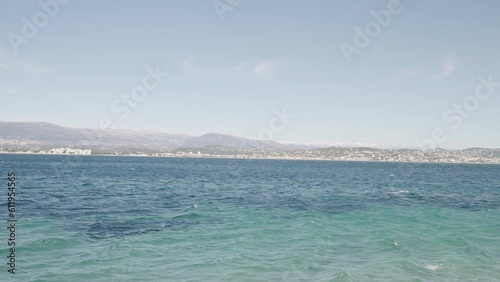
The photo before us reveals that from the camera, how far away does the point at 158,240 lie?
2291 centimetres

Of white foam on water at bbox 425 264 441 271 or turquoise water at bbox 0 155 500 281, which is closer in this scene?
turquoise water at bbox 0 155 500 281

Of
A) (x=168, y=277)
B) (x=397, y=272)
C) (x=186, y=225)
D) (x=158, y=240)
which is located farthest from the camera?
(x=186, y=225)

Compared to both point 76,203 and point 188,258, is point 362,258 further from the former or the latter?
point 76,203

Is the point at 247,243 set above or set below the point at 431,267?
below

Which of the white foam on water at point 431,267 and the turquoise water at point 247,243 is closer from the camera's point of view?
the turquoise water at point 247,243

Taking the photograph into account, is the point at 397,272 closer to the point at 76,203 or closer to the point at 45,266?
the point at 45,266

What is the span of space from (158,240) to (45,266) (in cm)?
667

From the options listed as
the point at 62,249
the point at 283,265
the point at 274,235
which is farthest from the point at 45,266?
the point at 274,235

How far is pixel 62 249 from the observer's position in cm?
2025

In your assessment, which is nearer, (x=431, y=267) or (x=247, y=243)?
(x=431, y=267)

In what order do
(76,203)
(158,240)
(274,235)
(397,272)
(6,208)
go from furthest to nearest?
(76,203) → (6,208) → (274,235) → (158,240) → (397,272)

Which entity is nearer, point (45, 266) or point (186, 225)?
point (45, 266)

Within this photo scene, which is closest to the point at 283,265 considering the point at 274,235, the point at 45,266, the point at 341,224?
the point at 274,235

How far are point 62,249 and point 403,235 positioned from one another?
21106 mm
